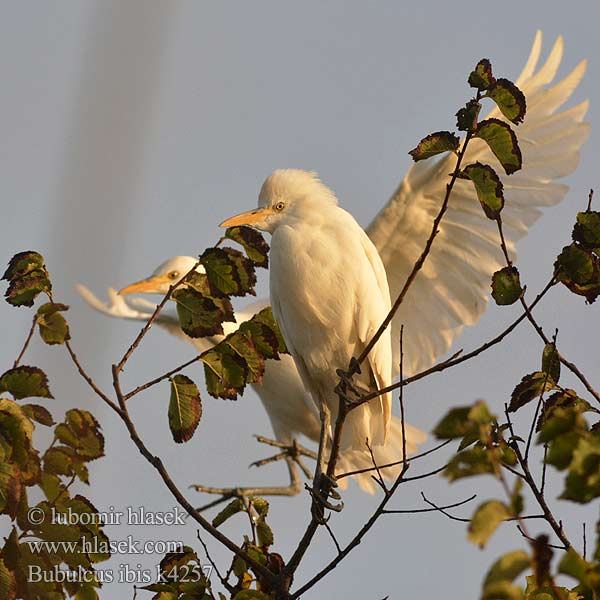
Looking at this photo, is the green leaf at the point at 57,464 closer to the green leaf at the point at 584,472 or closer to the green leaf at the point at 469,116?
the green leaf at the point at 469,116

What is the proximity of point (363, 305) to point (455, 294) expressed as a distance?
178cm

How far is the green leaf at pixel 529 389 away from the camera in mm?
2936

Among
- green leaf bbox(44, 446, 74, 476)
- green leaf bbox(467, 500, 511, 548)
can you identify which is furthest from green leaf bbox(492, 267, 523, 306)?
green leaf bbox(467, 500, 511, 548)

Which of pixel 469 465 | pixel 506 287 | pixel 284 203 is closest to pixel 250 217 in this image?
pixel 284 203

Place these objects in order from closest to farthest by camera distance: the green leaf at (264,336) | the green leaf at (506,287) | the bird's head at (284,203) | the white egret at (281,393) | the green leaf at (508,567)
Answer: the green leaf at (508,567), the green leaf at (506,287), the green leaf at (264,336), the bird's head at (284,203), the white egret at (281,393)

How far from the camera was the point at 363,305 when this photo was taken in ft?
15.6

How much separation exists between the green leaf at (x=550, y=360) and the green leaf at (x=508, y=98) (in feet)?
2.13

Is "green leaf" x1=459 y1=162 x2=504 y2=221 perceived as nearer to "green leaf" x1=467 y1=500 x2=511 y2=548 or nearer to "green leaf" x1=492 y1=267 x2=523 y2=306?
"green leaf" x1=492 y1=267 x2=523 y2=306

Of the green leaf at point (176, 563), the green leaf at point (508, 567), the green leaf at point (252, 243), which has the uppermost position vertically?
the green leaf at point (252, 243)

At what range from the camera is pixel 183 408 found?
10.2 feet

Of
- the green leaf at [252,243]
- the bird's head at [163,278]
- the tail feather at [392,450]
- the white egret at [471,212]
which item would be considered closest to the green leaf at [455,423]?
the green leaf at [252,243]

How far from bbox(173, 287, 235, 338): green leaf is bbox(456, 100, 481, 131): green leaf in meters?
0.91

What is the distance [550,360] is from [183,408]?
1.08 metres

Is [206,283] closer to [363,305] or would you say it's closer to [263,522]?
[263,522]
